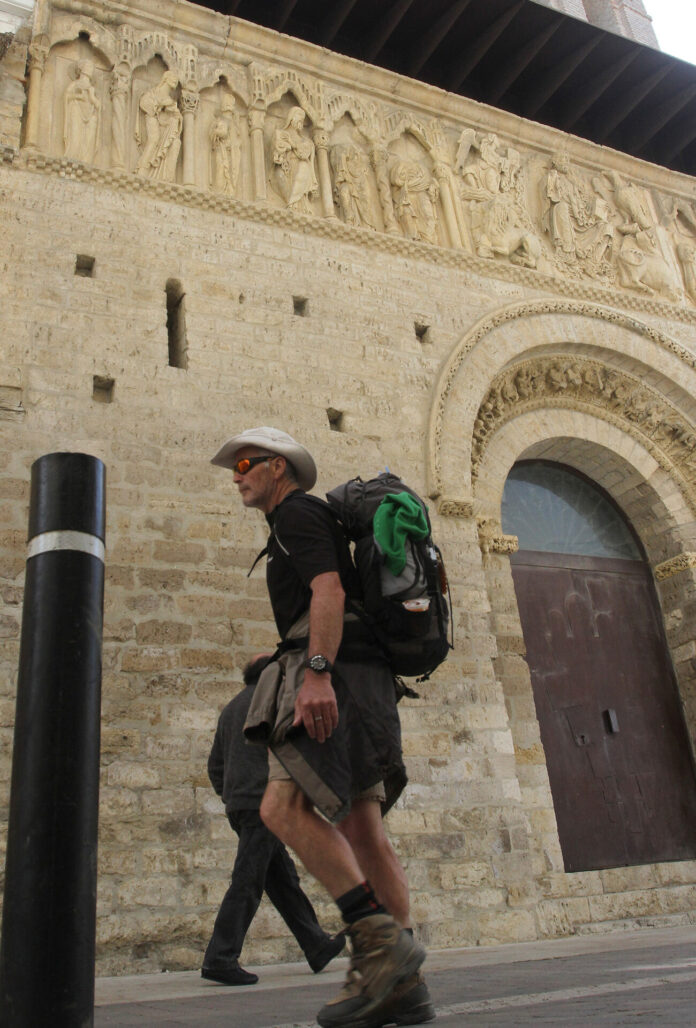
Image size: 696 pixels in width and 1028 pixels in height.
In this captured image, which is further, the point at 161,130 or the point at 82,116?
the point at 161,130

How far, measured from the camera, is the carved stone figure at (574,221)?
28.2 feet

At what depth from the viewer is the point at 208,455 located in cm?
581

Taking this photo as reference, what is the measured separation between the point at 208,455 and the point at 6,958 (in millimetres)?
4414

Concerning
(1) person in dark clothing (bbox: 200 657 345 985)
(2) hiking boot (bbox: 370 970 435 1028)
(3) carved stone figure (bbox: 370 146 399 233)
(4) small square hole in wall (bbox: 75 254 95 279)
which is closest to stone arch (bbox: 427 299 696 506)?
(3) carved stone figure (bbox: 370 146 399 233)

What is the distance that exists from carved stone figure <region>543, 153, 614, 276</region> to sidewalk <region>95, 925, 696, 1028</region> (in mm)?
6488

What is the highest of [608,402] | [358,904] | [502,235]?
[502,235]

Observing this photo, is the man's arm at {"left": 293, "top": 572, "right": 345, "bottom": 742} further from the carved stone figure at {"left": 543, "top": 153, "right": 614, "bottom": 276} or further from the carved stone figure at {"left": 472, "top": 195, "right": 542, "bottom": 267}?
the carved stone figure at {"left": 543, "top": 153, "right": 614, "bottom": 276}

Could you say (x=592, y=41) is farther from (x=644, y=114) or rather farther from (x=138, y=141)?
(x=138, y=141)

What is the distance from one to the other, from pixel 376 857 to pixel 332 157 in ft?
22.6

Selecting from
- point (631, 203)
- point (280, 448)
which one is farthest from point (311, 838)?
point (631, 203)

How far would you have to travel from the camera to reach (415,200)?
792 centimetres

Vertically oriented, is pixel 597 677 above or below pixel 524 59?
below

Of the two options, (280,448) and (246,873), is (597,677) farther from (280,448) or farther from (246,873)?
(280,448)

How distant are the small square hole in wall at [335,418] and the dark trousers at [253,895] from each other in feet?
11.8
